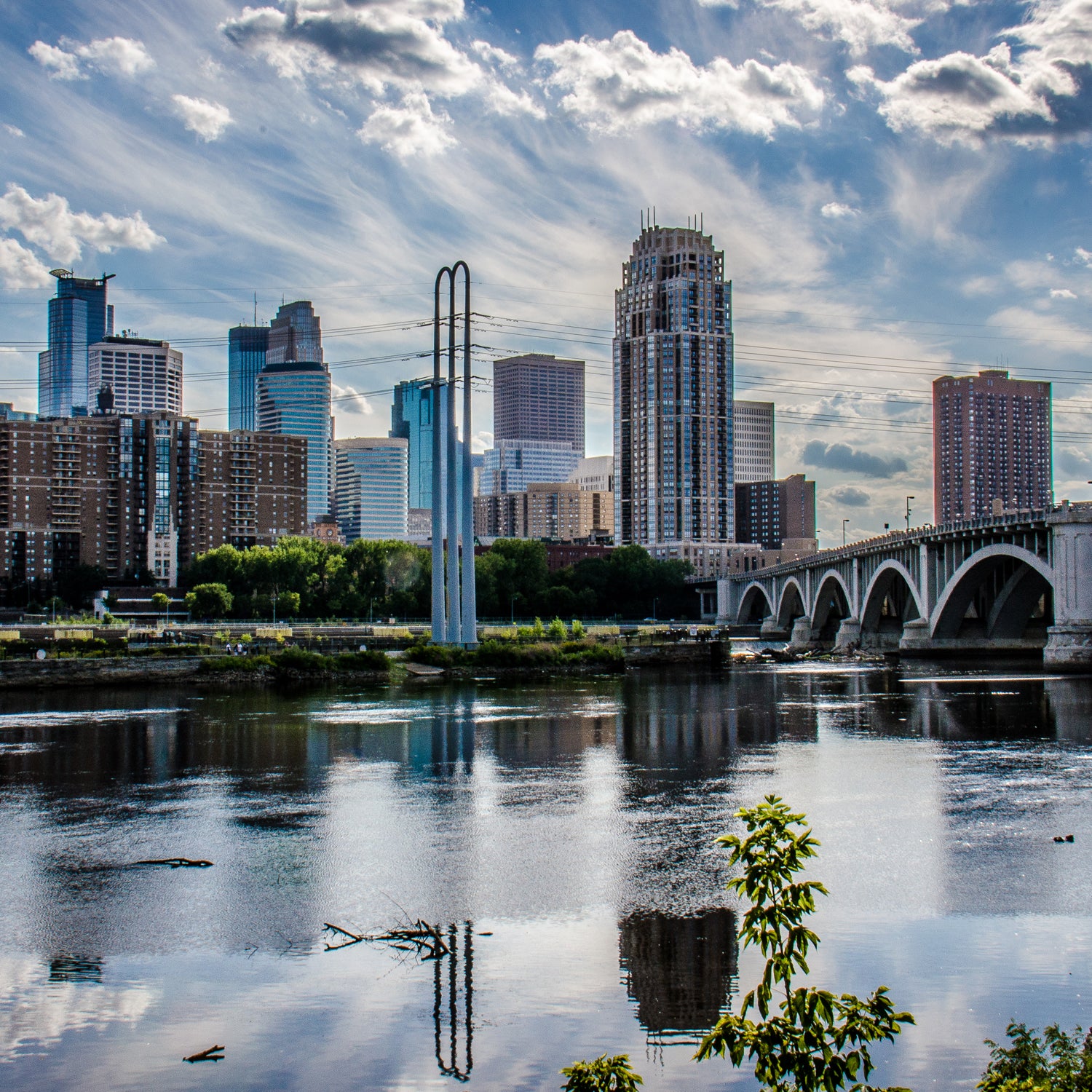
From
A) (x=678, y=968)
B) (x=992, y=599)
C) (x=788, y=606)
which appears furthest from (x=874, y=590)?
(x=678, y=968)

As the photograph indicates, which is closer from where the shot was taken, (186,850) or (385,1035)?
(385,1035)

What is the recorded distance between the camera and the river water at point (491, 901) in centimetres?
1430

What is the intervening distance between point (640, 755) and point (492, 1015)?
2564cm

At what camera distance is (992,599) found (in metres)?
113

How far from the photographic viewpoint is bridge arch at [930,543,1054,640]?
102m

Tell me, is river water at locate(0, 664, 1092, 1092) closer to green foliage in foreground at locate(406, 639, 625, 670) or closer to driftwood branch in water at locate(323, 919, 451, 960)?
driftwood branch in water at locate(323, 919, 451, 960)

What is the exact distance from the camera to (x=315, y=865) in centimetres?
2347

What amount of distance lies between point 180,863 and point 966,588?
9210cm

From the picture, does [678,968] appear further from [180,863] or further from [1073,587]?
[1073,587]

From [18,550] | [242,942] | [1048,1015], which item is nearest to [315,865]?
[242,942]

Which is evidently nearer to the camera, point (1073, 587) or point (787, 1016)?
point (787, 1016)

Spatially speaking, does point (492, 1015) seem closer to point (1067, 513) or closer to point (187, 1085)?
point (187, 1085)

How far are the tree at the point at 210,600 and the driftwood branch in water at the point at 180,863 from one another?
14248 centimetres

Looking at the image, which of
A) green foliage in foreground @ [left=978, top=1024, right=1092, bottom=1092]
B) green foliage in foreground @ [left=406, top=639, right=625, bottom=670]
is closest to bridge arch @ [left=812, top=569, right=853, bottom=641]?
green foliage in foreground @ [left=406, top=639, right=625, bottom=670]
